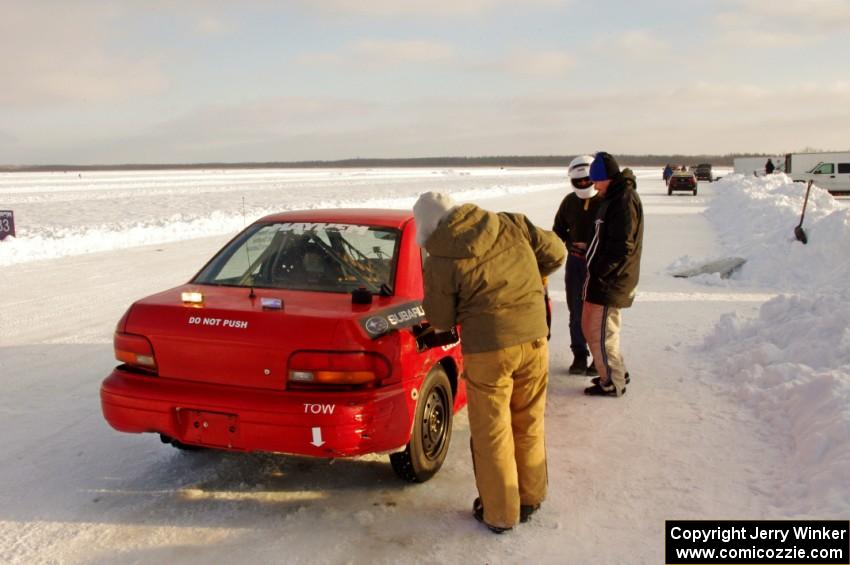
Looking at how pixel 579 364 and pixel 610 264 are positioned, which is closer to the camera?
pixel 610 264

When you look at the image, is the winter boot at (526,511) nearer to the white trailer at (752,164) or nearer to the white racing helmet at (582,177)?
the white racing helmet at (582,177)

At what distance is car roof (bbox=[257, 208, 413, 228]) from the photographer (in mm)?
4707

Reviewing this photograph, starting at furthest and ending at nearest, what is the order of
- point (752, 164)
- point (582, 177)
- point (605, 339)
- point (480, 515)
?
point (752, 164) < point (582, 177) < point (605, 339) < point (480, 515)

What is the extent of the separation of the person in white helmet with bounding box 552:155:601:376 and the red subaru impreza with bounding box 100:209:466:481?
2.32 meters

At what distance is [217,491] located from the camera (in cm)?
409

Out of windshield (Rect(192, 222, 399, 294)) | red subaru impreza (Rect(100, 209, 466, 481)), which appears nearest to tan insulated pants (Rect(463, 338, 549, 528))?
red subaru impreza (Rect(100, 209, 466, 481))

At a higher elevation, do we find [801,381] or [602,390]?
[801,381]

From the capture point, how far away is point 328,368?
3.61 meters

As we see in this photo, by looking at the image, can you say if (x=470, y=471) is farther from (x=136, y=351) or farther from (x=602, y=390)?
(x=136, y=351)

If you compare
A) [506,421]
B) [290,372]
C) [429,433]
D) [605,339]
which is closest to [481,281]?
[506,421]

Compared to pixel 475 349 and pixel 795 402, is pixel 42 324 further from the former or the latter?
pixel 795 402

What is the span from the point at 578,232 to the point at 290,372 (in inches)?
133

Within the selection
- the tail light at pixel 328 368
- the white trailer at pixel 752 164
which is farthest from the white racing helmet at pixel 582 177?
the white trailer at pixel 752 164

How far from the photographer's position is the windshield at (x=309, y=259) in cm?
438
